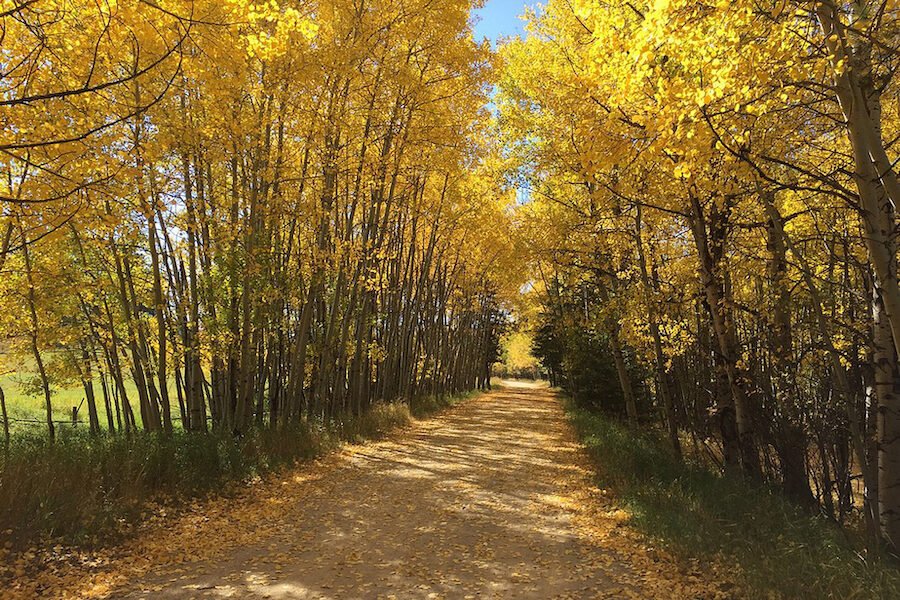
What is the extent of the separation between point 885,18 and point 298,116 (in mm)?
8191

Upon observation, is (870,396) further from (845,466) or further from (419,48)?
(419,48)

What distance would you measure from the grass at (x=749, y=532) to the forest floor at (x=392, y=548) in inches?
10.0

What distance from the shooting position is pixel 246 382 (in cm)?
932

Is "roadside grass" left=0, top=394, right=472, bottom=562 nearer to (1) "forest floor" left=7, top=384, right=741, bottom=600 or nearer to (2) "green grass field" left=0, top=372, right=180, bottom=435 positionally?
(1) "forest floor" left=7, top=384, right=741, bottom=600

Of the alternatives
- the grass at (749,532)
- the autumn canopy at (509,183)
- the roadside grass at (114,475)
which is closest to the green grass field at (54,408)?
the autumn canopy at (509,183)

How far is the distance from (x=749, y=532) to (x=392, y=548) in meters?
3.47

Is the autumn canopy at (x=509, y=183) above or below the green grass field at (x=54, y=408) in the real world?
above

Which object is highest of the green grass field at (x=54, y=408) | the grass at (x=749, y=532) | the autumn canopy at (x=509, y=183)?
the autumn canopy at (x=509, y=183)

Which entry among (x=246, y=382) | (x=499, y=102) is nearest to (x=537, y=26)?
(x=499, y=102)

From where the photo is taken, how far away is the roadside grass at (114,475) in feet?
14.8

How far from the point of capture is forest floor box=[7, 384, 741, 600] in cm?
397

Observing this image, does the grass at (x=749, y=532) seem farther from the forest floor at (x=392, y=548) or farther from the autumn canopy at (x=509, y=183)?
the autumn canopy at (x=509, y=183)

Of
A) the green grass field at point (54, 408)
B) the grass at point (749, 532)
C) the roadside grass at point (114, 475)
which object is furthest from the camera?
the green grass field at point (54, 408)

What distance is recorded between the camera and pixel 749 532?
4863mm
